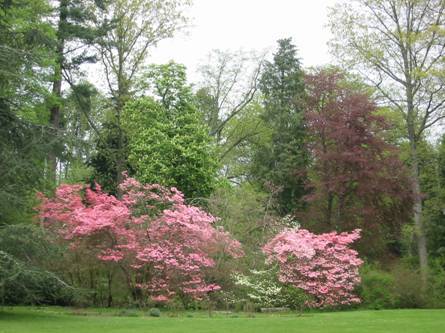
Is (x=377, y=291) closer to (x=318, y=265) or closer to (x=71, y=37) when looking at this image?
(x=318, y=265)

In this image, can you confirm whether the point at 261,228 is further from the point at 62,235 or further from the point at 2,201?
the point at 2,201

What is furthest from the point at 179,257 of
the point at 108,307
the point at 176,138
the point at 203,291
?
the point at 176,138

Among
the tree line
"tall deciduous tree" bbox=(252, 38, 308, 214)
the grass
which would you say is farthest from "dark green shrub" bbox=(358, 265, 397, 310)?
"tall deciduous tree" bbox=(252, 38, 308, 214)

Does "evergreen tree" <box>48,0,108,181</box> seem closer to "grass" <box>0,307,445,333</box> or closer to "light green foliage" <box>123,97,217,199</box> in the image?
"light green foliage" <box>123,97,217,199</box>

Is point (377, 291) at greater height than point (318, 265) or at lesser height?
lesser

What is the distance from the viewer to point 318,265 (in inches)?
802

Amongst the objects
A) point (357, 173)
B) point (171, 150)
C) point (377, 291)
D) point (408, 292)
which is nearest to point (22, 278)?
point (377, 291)

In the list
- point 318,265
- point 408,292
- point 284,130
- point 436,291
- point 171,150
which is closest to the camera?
point 318,265

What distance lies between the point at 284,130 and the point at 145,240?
563 inches

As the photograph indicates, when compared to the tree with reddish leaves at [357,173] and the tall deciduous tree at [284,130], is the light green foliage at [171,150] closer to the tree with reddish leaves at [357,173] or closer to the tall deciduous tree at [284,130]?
the tall deciduous tree at [284,130]

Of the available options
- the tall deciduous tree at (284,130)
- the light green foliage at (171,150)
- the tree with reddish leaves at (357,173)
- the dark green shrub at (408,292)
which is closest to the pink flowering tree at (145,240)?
the light green foliage at (171,150)

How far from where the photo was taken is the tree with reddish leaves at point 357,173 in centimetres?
2428

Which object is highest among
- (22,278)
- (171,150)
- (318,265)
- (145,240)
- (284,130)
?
(284,130)

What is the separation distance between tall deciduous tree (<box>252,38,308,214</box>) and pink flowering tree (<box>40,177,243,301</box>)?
9.57m
